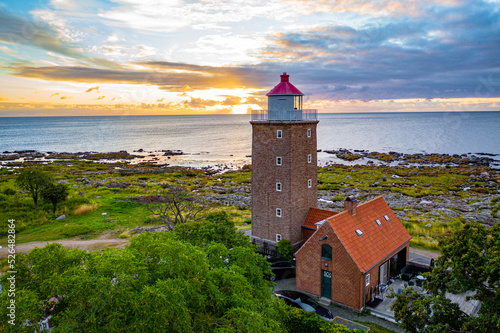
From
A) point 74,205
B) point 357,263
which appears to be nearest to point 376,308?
point 357,263

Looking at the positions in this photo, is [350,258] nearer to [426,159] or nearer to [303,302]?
[303,302]

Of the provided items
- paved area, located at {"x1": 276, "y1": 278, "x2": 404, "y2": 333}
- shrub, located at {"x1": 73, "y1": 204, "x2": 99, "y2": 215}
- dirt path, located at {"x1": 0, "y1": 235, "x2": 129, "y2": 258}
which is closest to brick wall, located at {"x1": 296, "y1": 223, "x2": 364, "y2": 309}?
paved area, located at {"x1": 276, "y1": 278, "x2": 404, "y2": 333}

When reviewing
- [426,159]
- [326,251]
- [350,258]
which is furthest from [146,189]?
Result: [426,159]

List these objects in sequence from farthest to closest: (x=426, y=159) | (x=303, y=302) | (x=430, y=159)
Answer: (x=426, y=159) < (x=430, y=159) < (x=303, y=302)

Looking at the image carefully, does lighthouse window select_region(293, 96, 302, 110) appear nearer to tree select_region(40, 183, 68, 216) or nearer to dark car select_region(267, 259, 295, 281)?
dark car select_region(267, 259, 295, 281)

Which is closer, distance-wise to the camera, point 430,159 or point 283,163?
point 283,163

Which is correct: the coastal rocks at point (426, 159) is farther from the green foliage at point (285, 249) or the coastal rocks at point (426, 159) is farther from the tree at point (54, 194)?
the tree at point (54, 194)
